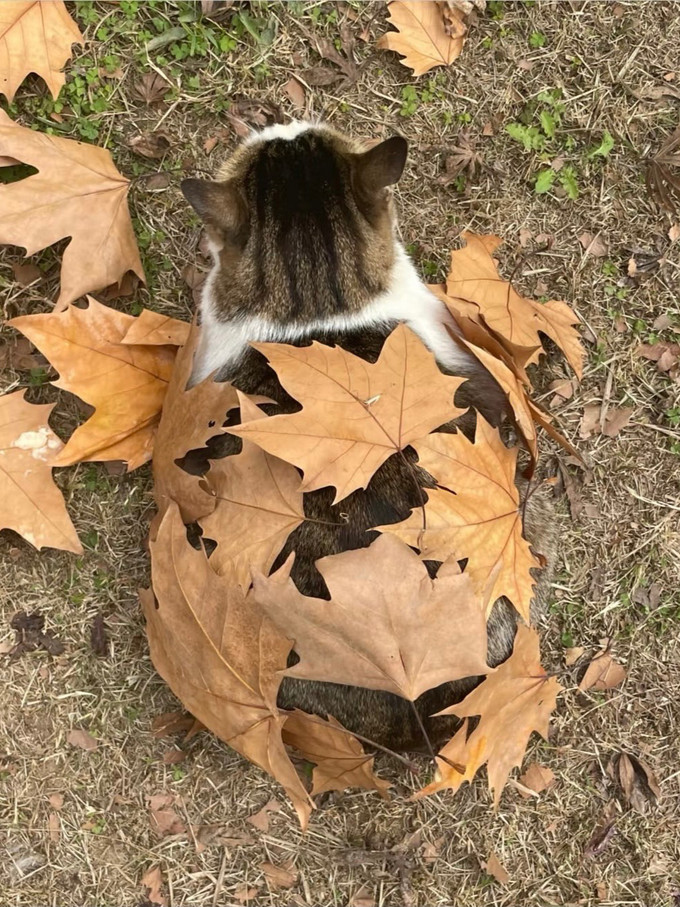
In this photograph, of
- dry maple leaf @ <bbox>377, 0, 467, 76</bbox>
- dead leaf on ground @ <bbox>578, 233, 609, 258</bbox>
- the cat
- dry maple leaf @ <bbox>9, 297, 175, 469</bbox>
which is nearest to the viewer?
the cat

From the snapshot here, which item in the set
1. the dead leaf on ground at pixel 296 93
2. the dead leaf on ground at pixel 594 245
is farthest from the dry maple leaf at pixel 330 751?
the dead leaf on ground at pixel 296 93

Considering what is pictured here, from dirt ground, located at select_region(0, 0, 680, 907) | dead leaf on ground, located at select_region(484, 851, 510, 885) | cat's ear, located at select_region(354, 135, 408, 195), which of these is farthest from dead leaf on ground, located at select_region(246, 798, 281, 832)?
cat's ear, located at select_region(354, 135, 408, 195)

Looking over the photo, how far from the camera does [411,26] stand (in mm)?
2766

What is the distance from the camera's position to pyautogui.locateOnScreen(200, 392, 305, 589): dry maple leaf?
2.11 m

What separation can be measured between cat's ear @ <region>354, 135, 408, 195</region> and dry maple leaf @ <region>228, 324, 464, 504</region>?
42 centimetres

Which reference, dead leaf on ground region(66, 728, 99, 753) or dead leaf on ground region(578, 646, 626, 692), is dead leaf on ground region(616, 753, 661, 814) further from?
dead leaf on ground region(66, 728, 99, 753)

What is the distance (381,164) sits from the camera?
202 centimetres

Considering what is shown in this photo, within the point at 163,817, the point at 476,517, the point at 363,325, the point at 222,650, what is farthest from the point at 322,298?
the point at 163,817

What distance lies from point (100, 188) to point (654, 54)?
216 centimetres

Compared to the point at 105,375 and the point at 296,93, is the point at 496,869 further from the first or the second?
the point at 296,93

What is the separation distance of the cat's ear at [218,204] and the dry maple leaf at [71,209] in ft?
2.04

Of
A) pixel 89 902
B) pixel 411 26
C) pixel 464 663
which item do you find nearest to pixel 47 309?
pixel 411 26

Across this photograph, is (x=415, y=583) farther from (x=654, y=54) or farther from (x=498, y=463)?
(x=654, y=54)

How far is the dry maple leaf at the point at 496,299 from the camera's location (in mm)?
2629
